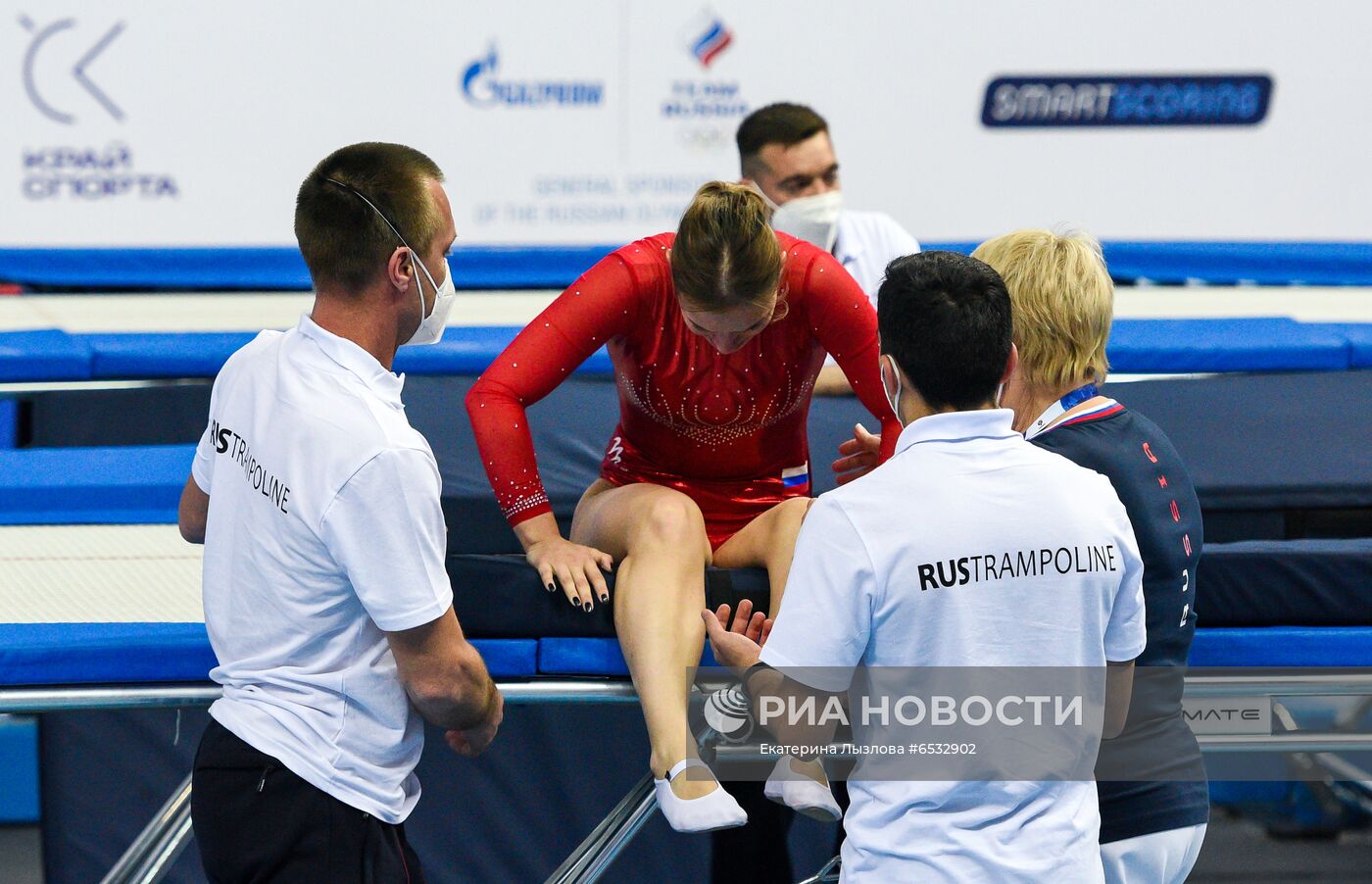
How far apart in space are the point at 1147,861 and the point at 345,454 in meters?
1.06

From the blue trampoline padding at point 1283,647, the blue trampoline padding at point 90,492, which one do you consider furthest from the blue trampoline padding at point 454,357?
the blue trampoline padding at point 1283,647

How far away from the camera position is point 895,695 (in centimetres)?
142

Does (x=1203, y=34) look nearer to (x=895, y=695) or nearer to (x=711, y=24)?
(x=711, y=24)

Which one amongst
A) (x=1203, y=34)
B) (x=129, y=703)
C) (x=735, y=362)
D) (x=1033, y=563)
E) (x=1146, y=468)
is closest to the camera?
(x=1033, y=563)

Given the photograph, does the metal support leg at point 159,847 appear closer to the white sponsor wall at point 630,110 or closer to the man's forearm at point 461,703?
the man's forearm at point 461,703

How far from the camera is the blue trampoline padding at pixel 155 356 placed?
13.1 ft

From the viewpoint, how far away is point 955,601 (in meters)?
1.36

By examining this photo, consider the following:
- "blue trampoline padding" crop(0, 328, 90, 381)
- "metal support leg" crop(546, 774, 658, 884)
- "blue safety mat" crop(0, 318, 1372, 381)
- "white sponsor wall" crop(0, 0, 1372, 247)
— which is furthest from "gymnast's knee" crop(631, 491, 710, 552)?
"white sponsor wall" crop(0, 0, 1372, 247)

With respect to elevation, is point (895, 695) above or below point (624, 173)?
below

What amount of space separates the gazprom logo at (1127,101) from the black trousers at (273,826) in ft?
14.9

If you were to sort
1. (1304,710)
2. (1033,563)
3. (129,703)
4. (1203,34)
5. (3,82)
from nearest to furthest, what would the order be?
(1033,563), (129,703), (1304,710), (3,82), (1203,34)

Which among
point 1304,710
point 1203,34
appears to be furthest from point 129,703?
point 1203,34

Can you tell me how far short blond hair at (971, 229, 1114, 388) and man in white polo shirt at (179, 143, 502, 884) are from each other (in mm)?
711

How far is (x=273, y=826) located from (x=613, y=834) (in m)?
0.57
